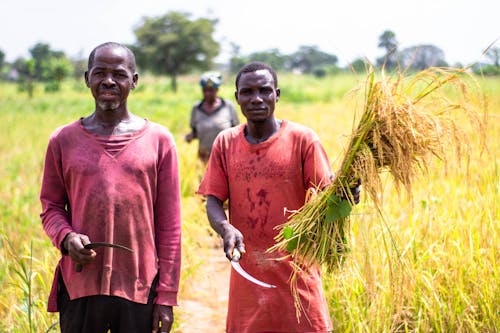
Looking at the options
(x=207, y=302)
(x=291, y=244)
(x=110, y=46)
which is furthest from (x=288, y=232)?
(x=207, y=302)

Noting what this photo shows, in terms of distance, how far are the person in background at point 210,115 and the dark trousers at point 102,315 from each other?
367 centimetres

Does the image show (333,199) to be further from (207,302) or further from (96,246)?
(207,302)

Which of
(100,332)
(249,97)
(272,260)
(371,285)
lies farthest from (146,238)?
(371,285)

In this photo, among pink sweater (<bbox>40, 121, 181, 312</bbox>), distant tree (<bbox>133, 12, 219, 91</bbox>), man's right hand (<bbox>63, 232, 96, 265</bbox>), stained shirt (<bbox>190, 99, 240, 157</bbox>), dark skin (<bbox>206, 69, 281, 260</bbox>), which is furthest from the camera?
distant tree (<bbox>133, 12, 219, 91</bbox>)

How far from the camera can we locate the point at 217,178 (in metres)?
2.33

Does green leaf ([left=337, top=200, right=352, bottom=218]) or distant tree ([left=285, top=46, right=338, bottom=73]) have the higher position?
distant tree ([left=285, top=46, right=338, bottom=73])

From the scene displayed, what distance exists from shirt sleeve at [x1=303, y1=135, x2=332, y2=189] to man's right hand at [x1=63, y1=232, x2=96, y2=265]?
33.5 inches

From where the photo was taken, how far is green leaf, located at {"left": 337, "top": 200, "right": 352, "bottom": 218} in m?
1.99

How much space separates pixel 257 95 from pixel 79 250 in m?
0.93

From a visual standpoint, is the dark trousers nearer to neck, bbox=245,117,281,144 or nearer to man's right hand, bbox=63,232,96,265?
man's right hand, bbox=63,232,96,265

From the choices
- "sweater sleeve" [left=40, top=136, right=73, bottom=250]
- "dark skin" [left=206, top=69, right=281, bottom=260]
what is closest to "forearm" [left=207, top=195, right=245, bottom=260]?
"dark skin" [left=206, top=69, right=281, bottom=260]

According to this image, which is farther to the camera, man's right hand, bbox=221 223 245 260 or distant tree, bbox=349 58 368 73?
distant tree, bbox=349 58 368 73

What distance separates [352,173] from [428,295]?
1392mm

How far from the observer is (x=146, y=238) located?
204 centimetres
